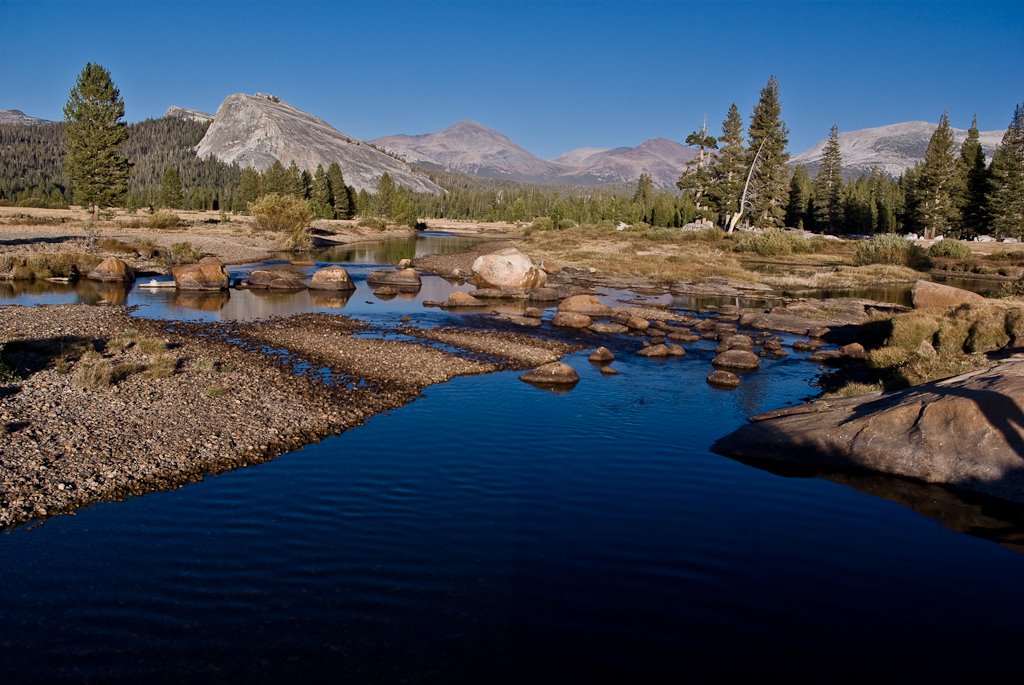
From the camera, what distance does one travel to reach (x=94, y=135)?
2621 inches

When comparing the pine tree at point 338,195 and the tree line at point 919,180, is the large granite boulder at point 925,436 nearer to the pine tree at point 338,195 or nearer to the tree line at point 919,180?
the tree line at point 919,180

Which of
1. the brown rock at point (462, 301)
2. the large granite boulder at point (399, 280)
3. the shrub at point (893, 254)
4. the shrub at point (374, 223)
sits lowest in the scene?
the brown rock at point (462, 301)

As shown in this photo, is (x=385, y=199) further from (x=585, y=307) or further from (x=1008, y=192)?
(x=585, y=307)

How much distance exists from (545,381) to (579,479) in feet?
27.5

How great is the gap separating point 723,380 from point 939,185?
78.7 m

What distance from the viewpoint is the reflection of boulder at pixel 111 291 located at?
35.7m

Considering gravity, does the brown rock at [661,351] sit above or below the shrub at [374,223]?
below

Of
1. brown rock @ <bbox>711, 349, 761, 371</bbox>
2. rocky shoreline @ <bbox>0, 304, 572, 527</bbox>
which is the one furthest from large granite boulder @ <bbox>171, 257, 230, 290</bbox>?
brown rock @ <bbox>711, 349, 761, 371</bbox>

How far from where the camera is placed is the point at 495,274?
46156 millimetres

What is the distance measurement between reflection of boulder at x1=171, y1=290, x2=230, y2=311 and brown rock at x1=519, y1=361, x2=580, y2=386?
1922cm

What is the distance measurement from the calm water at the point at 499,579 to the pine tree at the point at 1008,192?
8445 centimetres

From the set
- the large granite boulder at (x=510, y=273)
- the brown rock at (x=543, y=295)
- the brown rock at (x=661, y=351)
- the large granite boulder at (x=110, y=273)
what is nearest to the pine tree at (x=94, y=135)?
the large granite boulder at (x=110, y=273)

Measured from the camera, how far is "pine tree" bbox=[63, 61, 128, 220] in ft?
218

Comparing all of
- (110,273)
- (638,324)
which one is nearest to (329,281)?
(110,273)
